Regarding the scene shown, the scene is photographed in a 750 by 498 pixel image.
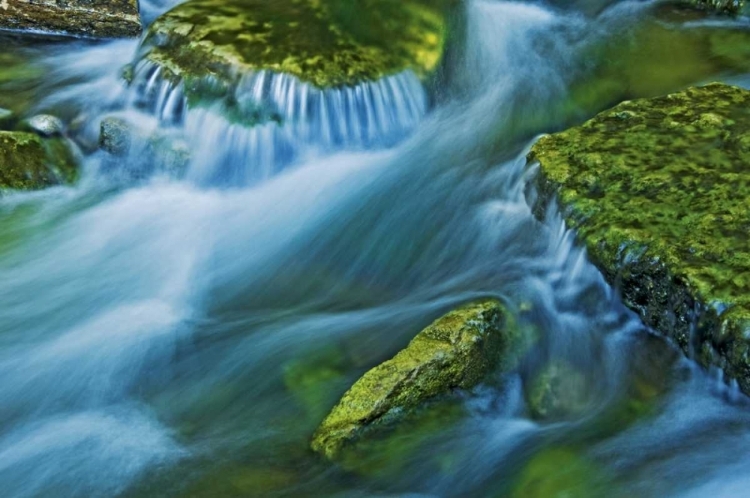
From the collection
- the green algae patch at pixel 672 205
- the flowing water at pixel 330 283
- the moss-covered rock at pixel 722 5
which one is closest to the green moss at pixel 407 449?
the flowing water at pixel 330 283

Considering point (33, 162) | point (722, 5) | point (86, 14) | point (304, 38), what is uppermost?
point (722, 5)

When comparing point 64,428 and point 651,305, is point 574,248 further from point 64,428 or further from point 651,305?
point 64,428

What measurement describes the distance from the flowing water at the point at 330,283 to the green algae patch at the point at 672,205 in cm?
20

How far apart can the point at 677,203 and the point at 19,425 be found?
3826 mm

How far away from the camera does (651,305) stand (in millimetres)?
4695

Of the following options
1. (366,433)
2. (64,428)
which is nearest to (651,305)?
(366,433)

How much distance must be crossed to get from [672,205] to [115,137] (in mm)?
4127

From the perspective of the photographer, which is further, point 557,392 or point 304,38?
point 304,38

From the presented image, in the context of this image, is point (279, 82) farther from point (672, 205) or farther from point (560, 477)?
point (560, 477)

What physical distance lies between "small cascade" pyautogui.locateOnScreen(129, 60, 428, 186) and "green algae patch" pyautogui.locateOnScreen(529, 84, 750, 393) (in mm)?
1659

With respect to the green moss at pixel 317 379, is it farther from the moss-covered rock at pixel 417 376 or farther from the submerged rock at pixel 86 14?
the submerged rock at pixel 86 14

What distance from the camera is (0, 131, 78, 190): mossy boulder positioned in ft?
20.6

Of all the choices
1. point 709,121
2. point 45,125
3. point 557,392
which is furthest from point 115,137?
point 709,121

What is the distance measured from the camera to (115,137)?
6625mm
